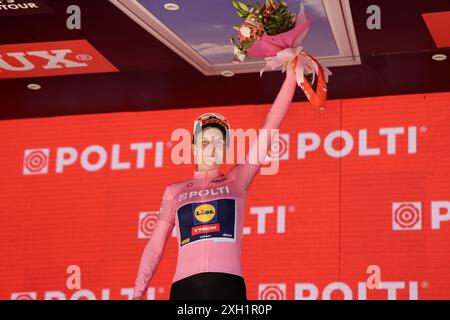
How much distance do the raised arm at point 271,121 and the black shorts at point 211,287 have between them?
1.68ft

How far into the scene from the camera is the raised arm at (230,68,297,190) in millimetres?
4312

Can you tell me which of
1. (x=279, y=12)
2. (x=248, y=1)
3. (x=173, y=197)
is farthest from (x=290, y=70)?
(x=248, y=1)

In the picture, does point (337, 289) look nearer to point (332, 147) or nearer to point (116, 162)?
point (332, 147)

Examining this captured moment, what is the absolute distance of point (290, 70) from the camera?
14.1ft

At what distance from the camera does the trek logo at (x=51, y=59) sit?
6.66 m

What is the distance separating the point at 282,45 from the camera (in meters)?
4.37

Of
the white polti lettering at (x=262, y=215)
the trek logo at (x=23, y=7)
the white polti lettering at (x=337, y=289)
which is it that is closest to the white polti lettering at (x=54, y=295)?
the white polti lettering at (x=262, y=215)

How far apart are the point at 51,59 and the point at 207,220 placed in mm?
3023

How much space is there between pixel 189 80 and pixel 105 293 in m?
1.77

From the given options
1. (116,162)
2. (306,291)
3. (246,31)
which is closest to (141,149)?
(116,162)

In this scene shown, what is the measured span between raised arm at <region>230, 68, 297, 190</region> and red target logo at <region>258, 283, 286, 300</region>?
2546 mm

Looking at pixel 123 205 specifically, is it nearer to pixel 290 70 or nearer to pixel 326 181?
pixel 326 181

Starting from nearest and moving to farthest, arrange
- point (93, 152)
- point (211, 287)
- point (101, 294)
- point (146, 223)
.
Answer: point (211, 287), point (101, 294), point (146, 223), point (93, 152)

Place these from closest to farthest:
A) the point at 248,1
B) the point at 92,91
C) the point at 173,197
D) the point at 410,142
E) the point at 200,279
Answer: the point at 200,279 < the point at 173,197 < the point at 248,1 < the point at 410,142 < the point at 92,91
